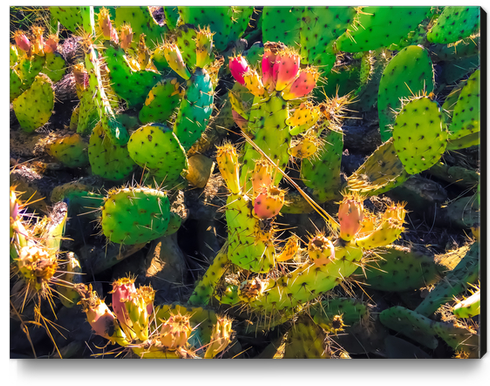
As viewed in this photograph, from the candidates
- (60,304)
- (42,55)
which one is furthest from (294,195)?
(42,55)

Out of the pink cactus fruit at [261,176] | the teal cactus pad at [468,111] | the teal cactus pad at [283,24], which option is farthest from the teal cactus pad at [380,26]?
the pink cactus fruit at [261,176]

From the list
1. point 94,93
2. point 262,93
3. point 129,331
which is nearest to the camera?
point 129,331

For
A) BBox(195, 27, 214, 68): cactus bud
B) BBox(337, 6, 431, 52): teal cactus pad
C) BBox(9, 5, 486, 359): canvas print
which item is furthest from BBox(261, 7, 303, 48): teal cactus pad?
BBox(195, 27, 214, 68): cactus bud

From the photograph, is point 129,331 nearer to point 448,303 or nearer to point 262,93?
point 262,93

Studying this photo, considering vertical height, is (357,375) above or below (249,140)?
below

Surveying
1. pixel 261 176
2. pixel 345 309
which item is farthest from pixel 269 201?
pixel 345 309

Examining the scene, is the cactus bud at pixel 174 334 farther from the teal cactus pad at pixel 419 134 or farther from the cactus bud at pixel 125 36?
the cactus bud at pixel 125 36

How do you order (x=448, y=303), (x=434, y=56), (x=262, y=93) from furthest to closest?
(x=434, y=56)
(x=448, y=303)
(x=262, y=93)

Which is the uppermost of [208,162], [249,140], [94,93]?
[94,93]
